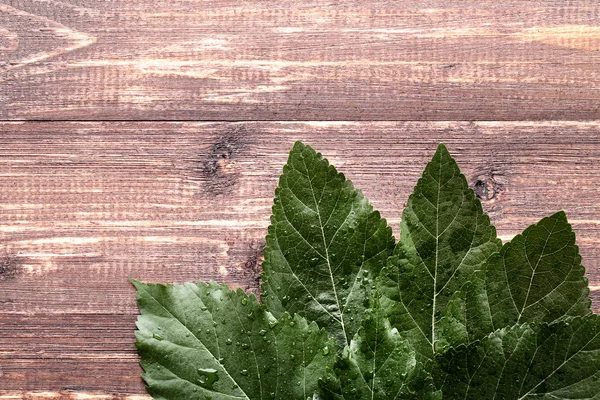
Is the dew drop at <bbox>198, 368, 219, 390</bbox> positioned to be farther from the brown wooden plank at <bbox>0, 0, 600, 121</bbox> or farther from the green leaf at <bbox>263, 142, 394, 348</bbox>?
the brown wooden plank at <bbox>0, 0, 600, 121</bbox>

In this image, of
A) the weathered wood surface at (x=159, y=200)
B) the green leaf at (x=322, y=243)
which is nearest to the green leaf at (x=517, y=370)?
the green leaf at (x=322, y=243)

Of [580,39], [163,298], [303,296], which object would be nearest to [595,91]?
[580,39]

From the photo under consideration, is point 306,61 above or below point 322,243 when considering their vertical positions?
above

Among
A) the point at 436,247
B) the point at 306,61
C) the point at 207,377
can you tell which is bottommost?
the point at 207,377

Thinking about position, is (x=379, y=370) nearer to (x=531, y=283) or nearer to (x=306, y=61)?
(x=531, y=283)

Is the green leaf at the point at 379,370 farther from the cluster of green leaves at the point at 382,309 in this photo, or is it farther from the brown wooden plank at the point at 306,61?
the brown wooden plank at the point at 306,61

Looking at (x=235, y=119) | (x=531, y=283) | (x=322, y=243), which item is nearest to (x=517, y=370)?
(x=531, y=283)
